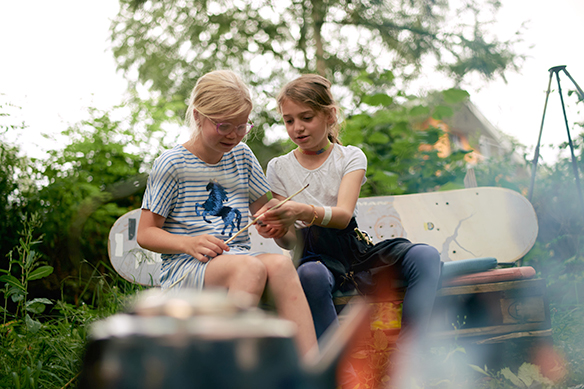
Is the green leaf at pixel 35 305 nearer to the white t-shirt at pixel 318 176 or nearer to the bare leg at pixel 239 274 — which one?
the bare leg at pixel 239 274

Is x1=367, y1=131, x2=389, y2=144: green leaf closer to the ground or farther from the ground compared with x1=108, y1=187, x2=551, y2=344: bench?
farther from the ground

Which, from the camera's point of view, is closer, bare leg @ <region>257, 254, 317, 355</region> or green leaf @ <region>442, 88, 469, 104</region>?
bare leg @ <region>257, 254, 317, 355</region>

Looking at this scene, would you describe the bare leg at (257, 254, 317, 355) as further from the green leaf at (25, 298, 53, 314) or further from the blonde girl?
the green leaf at (25, 298, 53, 314)

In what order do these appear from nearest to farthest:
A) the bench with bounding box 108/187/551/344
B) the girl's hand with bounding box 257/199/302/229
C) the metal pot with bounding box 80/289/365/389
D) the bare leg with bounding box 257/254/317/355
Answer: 1. the metal pot with bounding box 80/289/365/389
2. the bare leg with bounding box 257/254/317/355
3. the girl's hand with bounding box 257/199/302/229
4. the bench with bounding box 108/187/551/344

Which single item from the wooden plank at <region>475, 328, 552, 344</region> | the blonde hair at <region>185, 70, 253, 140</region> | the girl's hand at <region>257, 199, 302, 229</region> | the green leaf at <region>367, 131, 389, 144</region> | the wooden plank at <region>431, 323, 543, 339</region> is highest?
the blonde hair at <region>185, 70, 253, 140</region>

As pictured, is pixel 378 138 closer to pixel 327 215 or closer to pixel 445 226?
pixel 445 226

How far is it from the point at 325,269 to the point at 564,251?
261 cm

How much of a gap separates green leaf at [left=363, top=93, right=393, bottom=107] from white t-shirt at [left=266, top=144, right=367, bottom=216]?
6.90 feet

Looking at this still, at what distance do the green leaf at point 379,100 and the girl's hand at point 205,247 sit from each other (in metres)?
3.02

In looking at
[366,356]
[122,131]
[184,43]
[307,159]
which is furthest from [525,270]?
[184,43]

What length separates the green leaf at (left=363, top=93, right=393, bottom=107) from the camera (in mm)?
4097

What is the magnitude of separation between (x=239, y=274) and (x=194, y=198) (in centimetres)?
56

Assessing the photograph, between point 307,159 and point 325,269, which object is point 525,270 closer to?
point 325,269

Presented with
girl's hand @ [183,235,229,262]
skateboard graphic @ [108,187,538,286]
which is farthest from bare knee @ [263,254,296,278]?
skateboard graphic @ [108,187,538,286]
